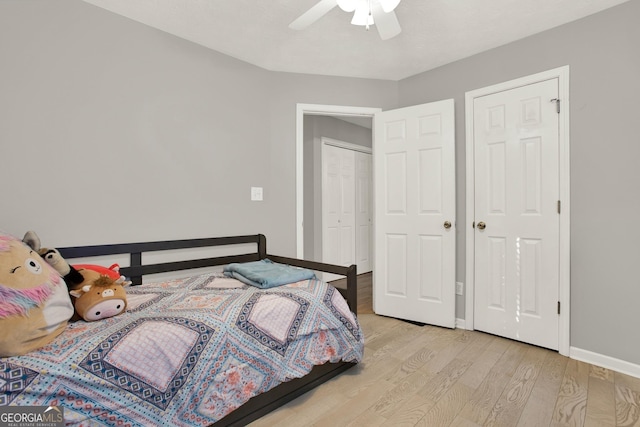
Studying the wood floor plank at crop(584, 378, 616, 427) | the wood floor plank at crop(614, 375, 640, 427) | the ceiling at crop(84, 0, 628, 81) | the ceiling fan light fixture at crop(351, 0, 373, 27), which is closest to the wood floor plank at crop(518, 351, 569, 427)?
the wood floor plank at crop(584, 378, 616, 427)

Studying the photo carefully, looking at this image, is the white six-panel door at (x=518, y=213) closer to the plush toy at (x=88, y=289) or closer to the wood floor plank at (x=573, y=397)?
the wood floor plank at (x=573, y=397)

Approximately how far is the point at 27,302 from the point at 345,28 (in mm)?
2312

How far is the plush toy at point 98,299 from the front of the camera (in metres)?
1.37

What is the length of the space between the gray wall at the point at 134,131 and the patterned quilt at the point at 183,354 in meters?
0.66

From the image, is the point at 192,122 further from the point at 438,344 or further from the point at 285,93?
the point at 438,344

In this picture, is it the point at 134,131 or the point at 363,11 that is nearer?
the point at 363,11

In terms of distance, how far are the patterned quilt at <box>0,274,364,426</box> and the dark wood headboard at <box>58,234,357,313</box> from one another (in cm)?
15

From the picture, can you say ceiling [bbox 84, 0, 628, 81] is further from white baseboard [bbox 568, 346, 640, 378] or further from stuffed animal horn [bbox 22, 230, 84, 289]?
white baseboard [bbox 568, 346, 640, 378]

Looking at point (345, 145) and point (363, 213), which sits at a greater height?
point (345, 145)

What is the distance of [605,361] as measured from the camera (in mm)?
1993

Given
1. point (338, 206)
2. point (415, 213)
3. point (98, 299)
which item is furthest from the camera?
point (338, 206)

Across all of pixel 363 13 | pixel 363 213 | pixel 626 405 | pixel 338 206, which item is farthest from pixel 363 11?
pixel 363 213

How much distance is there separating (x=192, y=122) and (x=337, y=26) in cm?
127

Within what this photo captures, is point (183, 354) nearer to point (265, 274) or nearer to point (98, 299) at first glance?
point (98, 299)
